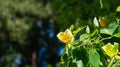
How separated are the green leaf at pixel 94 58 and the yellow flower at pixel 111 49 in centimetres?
7

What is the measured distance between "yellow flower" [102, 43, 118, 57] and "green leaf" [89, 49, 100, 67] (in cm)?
7

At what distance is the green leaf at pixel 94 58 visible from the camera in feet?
6.45

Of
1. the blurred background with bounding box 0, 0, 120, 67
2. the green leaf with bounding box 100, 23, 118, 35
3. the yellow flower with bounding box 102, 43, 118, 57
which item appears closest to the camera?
the yellow flower with bounding box 102, 43, 118, 57

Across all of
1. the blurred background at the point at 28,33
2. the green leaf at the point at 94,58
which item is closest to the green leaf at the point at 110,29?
the green leaf at the point at 94,58

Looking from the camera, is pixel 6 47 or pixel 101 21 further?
pixel 6 47

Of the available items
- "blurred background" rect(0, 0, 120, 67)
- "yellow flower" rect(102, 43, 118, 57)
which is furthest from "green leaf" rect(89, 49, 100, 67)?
"blurred background" rect(0, 0, 120, 67)

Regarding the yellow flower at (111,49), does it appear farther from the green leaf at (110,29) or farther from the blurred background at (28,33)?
the blurred background at (28,33)

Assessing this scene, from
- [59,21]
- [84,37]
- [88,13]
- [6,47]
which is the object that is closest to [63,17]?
[59,21]

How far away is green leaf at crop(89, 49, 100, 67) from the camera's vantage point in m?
1.96

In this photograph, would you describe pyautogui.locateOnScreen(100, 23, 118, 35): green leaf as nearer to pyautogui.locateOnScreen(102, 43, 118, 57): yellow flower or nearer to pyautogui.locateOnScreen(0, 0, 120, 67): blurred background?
pyautogui.locateOnScreen(102, 43, 118, 57): yellow flower

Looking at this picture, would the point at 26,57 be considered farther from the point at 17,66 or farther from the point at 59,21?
the point at 59,21

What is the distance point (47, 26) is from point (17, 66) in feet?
8.78

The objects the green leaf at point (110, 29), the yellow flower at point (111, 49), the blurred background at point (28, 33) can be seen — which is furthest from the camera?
the blurred background at point (28, 33)

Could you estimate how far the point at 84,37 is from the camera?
6.77 feet
